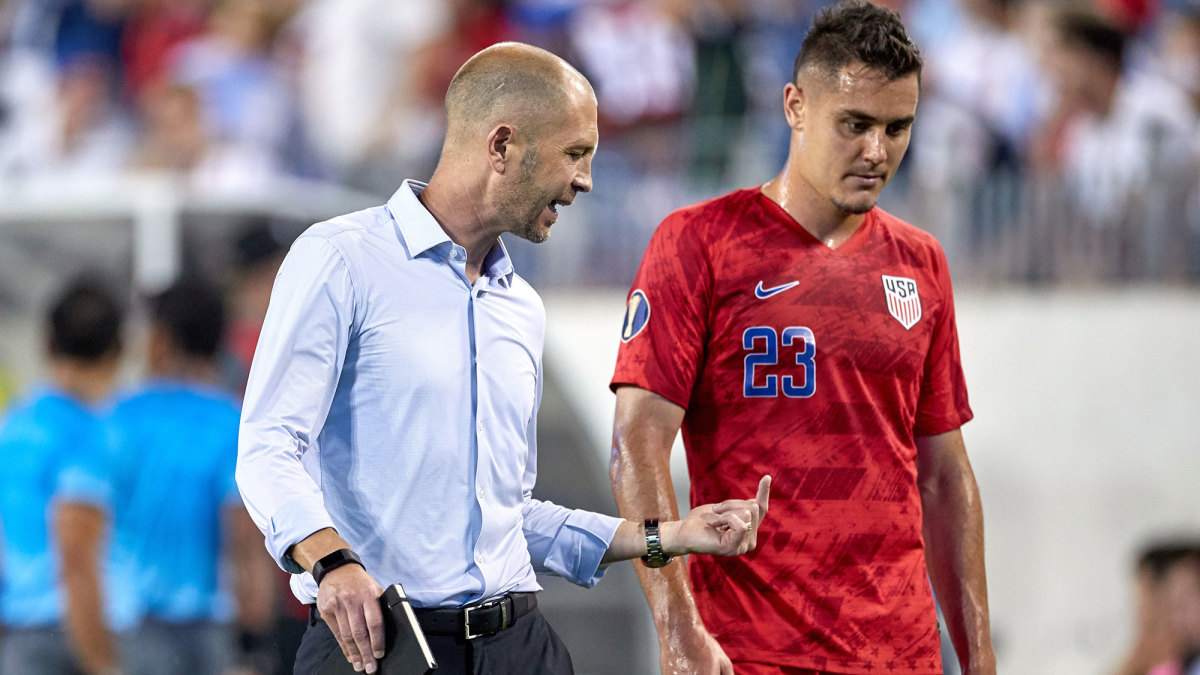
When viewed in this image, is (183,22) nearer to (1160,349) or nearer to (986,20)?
(986,20)

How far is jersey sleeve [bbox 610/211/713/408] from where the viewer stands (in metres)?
2.86

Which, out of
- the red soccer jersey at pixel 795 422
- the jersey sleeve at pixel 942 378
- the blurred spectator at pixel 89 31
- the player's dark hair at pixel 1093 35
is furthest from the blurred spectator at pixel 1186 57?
the blurred spectator at pixel 89 31

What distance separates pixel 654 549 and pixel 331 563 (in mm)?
690

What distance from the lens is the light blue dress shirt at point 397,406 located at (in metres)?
2.28

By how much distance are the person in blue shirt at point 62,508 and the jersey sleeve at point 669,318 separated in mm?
2518

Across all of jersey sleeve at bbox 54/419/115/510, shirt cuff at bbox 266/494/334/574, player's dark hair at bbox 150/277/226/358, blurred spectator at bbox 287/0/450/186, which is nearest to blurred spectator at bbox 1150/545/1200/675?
player's dark hair at bbox 150/277/226/358

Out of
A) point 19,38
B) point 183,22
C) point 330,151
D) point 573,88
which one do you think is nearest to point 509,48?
point 573,88

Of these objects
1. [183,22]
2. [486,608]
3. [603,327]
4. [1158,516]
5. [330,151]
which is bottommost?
[1158,516]

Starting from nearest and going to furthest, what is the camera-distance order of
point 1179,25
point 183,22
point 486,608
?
point 486,608, point 1179,25, point 183,22

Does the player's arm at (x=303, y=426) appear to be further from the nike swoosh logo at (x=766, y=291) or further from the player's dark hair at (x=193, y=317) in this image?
the player's dark hair at (x=193, y=317)

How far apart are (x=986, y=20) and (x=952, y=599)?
5857 mm

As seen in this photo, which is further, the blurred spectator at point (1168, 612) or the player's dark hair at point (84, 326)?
the blurred spectator at point (1168, 612)

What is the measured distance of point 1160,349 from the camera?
7.41 m

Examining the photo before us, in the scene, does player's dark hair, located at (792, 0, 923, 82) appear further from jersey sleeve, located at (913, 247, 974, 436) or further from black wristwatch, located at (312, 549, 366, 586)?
black wristwatch, located at (312, 549, 366, 586)
